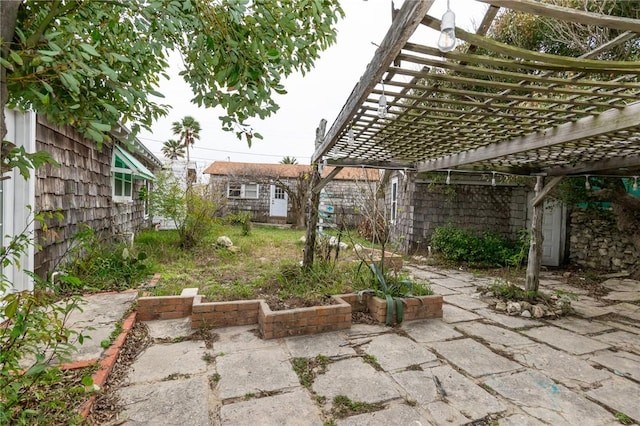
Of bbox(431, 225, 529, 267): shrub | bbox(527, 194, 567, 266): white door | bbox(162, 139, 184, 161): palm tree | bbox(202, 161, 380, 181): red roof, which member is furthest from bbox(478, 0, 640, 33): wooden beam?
bbox(162, 139, 184, 161): palm tree

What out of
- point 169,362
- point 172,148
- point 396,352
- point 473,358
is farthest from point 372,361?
point 172,148

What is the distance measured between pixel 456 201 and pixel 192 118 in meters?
15.9

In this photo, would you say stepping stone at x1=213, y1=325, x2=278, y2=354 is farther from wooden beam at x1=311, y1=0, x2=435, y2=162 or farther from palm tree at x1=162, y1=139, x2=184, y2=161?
palm tree at x1=162, y1=139, x2=184, y2=161

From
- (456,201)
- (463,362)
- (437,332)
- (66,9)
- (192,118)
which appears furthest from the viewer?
(192,118)

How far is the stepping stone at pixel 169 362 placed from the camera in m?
2.24

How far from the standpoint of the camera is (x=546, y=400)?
2.07 m

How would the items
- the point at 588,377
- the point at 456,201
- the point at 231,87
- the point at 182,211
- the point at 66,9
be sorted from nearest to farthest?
the point at 66,9
the point at 231,87
the point at 588,377
the point at 182,211
the point at 456,201

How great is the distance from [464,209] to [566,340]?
4910 millimetres

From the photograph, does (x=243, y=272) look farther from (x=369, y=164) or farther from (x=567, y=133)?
(x=567, y=133)

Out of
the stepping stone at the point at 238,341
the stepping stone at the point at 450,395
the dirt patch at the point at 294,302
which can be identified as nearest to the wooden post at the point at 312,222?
the dirt patch at the point at 294,302

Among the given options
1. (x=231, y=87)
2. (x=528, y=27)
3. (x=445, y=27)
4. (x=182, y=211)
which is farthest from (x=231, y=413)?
(x=528, y=27)

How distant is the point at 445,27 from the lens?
119 cm

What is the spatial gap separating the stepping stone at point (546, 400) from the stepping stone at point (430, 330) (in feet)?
2.35

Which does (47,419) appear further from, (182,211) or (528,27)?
(528,27)
